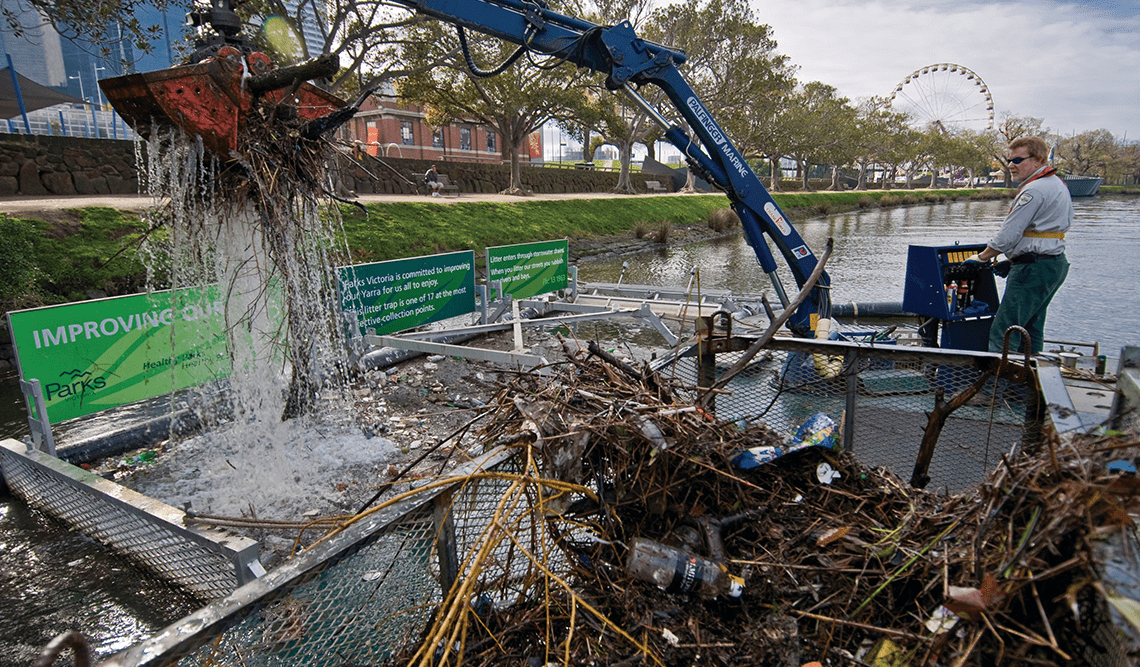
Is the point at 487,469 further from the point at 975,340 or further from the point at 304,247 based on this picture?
the point at 975,340

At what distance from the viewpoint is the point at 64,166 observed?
1572 cm

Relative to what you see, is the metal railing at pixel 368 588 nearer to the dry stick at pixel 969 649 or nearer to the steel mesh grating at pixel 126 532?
the dry stick at pixel 969 649

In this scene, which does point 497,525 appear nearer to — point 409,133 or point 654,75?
point 654,75

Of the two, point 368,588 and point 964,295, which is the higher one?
point 964,295

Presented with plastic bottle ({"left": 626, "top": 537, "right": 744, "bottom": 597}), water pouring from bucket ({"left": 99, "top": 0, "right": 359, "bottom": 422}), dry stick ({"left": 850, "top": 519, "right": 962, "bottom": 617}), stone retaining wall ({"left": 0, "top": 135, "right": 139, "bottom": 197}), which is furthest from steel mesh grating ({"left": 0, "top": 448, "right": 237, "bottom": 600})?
stone retaining wall ({"left": 0, "top": 135, "right": 139, "bottom": 197})

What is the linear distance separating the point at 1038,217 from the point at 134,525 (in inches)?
276

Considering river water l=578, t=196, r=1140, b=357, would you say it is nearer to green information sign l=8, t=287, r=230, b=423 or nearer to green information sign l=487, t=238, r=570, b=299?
green information sign l=487, t=238, r=570, b=299

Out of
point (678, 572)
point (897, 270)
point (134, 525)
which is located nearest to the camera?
point (678, 572)

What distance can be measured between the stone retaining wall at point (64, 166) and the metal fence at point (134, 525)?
1255 centimetres

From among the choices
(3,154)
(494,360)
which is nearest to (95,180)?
(3,154)

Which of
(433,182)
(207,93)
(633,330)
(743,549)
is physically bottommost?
(633,330)

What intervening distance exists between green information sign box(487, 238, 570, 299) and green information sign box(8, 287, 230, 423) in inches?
166

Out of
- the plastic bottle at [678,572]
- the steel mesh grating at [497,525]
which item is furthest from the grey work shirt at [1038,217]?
the steel mesh grating at [497,525]

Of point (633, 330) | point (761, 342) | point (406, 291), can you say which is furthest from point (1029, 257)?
point (406, 291)
